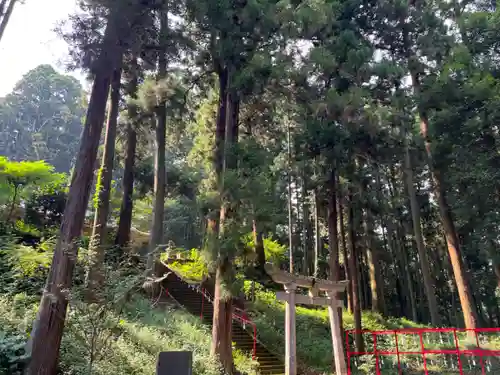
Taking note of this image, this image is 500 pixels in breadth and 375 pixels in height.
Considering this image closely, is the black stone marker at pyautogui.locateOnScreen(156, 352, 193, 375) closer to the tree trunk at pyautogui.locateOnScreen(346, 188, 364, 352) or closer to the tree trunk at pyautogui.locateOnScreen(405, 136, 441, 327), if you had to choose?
the tree trunk at pyautogui.locateOnScreen(346, 188, 364, 352)

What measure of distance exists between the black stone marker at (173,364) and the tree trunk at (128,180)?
8.82 m

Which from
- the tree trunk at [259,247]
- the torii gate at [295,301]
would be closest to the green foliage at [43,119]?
the tree trunk at [259,247]

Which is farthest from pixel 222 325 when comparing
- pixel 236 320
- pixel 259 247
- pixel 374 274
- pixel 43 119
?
pixel 43 119

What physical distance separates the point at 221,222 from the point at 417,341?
31.6 ft

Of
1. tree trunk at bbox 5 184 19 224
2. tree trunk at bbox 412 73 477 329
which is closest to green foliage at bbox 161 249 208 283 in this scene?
tree trunk at bbox 5 184 19 224

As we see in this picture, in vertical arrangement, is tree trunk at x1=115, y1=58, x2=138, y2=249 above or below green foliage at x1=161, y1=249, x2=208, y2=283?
above

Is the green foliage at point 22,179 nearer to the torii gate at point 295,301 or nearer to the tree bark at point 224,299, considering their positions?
the tree bark at point 224,299

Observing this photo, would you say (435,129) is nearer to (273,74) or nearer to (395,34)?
(395,34)

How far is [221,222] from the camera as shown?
8.12 metres

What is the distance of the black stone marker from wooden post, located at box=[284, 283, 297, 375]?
12.2 ft

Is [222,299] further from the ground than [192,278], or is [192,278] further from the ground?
[192,278]

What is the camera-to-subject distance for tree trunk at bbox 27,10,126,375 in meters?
5.76

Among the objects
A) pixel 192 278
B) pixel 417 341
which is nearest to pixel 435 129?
pixel 417 341

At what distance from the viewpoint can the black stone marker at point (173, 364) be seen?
3865 mm
